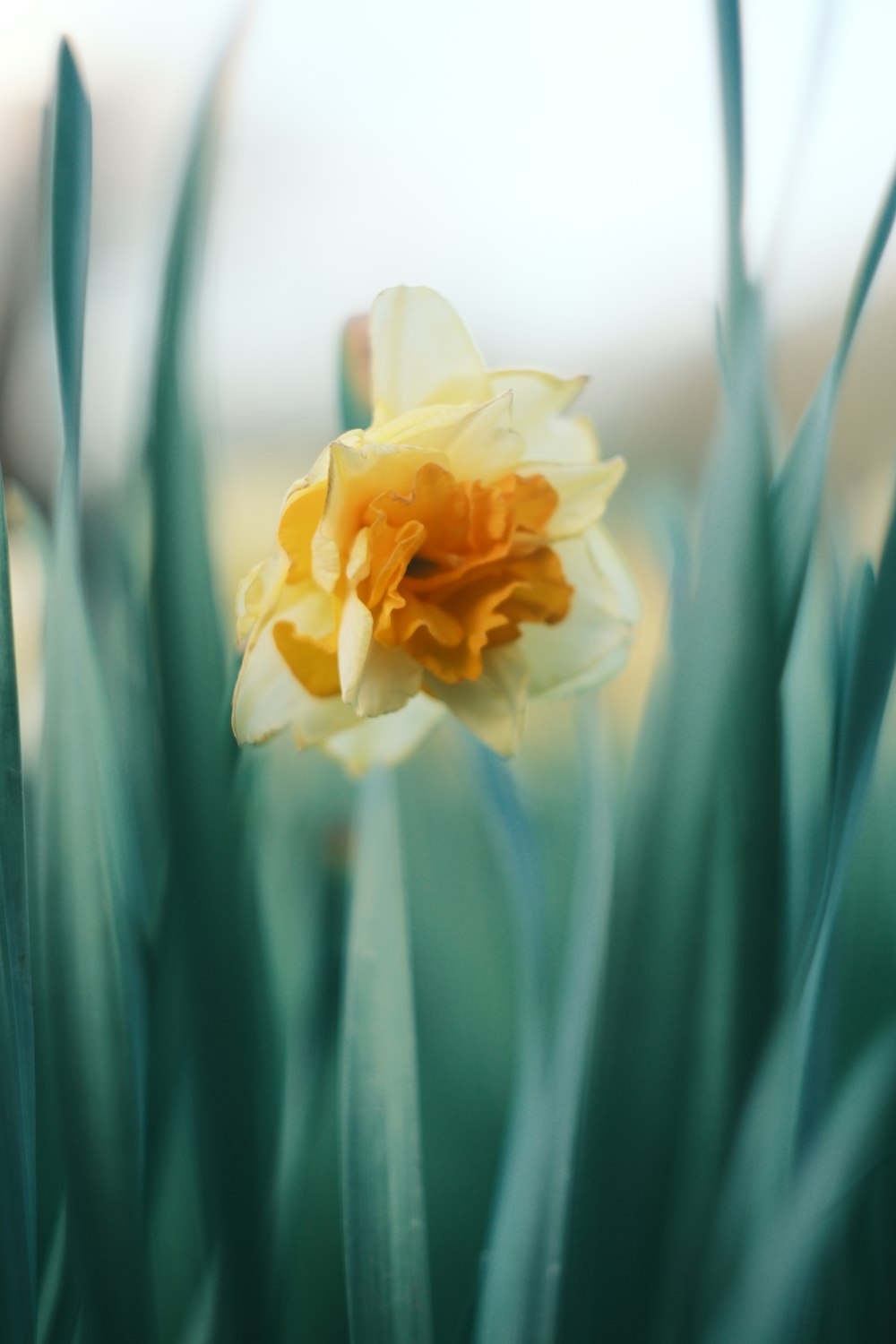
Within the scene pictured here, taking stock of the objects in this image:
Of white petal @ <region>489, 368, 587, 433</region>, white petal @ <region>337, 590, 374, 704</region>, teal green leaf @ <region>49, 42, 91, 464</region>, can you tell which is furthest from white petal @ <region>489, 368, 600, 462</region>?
teal green leaf @ <region>49, 42, 91, 464</region>

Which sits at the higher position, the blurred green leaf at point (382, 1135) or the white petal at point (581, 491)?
the white petal at point (581, 491)

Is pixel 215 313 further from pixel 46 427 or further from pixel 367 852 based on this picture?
pixel 367 852

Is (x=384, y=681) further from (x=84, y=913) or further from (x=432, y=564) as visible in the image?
(x=84, y=913)

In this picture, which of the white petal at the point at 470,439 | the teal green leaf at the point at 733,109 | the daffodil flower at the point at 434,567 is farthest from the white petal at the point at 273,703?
the teal green leaf at the point at 733,109

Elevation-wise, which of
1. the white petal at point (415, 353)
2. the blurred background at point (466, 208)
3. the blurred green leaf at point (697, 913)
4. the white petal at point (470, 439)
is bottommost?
the blurred green leaf at point (697, 913)

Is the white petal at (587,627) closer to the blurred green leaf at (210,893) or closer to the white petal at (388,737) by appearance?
the white petal at (388,737)

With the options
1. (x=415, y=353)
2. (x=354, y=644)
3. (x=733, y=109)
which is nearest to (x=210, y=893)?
(x=354, y=644)

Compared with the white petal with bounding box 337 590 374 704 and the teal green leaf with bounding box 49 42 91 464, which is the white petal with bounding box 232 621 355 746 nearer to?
the white petal with bounding box 337 590 374 704
